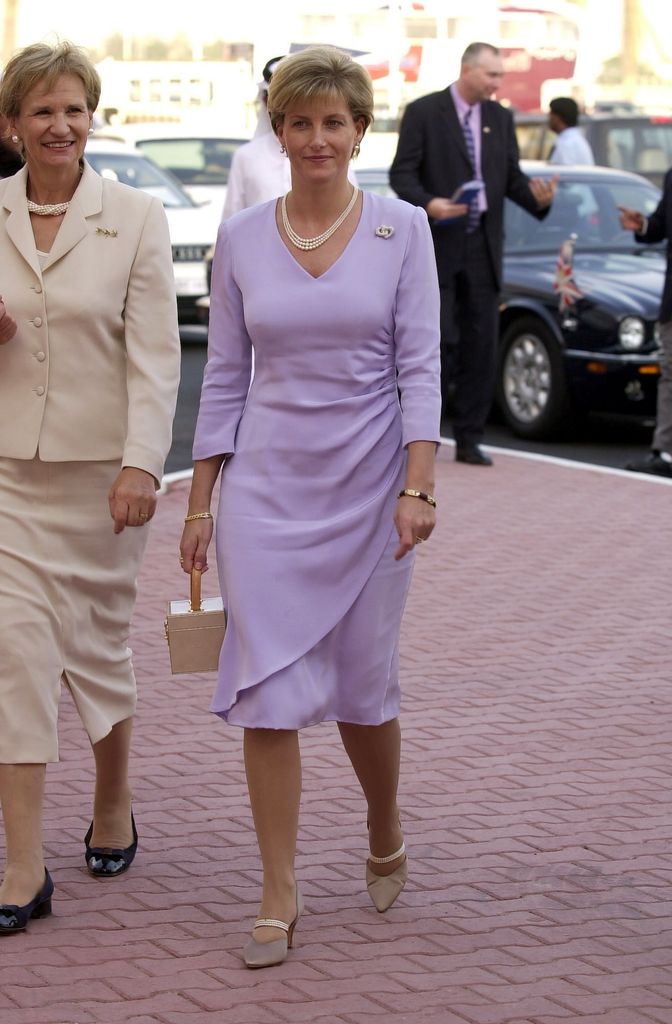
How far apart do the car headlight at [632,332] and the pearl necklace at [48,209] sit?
753 cm

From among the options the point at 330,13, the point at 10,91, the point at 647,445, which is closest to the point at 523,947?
the point at 10,91

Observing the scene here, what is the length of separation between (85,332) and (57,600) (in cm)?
63

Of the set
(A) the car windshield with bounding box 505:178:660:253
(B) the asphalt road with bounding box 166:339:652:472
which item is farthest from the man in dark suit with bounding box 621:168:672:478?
(A) the car windshield with bounding box 505:178:660:253

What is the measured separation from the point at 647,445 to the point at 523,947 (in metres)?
8.51

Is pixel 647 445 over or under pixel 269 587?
under

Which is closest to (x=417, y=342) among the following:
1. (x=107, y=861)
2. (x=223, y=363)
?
(x=223, y=363)

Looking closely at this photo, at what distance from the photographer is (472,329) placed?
10773 mm

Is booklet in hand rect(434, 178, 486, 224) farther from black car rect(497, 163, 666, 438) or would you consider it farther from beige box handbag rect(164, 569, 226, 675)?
beige box handbag rect(164, 569, 226, 675)

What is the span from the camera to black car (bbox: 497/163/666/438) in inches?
464

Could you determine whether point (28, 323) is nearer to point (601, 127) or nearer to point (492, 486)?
point (492, 486)

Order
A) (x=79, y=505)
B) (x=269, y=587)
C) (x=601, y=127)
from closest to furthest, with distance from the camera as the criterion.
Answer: (x=269, y=587) → (x=79, y=505) → (x=601, y=127)

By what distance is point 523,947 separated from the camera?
4336 millimetres

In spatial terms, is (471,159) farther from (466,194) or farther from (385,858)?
(385,858)

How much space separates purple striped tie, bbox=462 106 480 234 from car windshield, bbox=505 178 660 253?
224 centimetres
